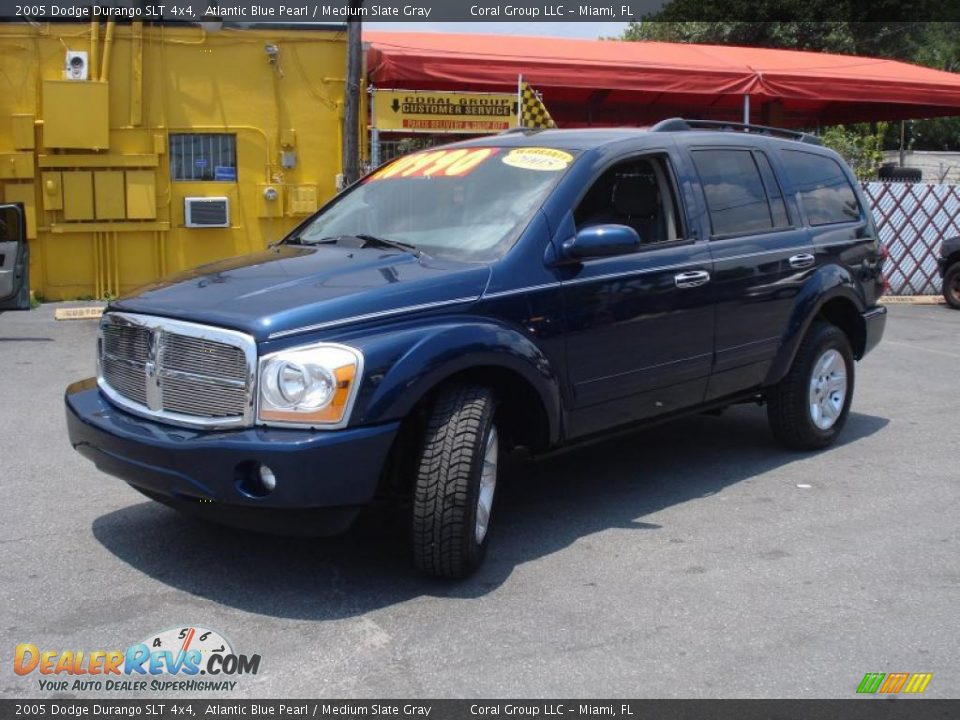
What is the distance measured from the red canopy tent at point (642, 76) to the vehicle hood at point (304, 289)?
9.45 meters

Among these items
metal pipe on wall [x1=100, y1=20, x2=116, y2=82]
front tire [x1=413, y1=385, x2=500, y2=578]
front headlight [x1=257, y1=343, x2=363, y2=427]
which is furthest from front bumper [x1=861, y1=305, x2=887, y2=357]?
metal pipe on wall [x1=100, y1=20, x2=116, y2=82]

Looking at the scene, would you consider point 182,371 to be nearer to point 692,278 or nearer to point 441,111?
point 692,278

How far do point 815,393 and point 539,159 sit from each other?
8.02 ft

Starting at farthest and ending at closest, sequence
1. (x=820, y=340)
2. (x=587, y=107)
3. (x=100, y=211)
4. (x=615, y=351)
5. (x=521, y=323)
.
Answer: (x=587, y=107)
(x=100, y=211)
(x=820, y=340)
(x=615, y=351)
(x=521, y=323)

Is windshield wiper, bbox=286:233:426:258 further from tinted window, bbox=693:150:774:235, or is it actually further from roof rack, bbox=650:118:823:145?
tinted window, bbox=693:150:774:235

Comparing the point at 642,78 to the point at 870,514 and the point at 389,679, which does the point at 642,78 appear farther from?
the point at 389,679

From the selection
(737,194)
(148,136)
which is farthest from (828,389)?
(148,136)

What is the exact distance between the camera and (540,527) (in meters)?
5.08

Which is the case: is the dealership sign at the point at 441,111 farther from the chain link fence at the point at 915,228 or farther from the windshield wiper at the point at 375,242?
the windshield wiper at the point at 375,242

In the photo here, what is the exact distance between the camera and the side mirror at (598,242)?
4723mm

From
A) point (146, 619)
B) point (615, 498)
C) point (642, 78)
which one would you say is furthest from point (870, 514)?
point (642, 78)

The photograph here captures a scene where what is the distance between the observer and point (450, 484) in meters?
4.09

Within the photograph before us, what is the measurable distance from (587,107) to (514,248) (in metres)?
14.2
